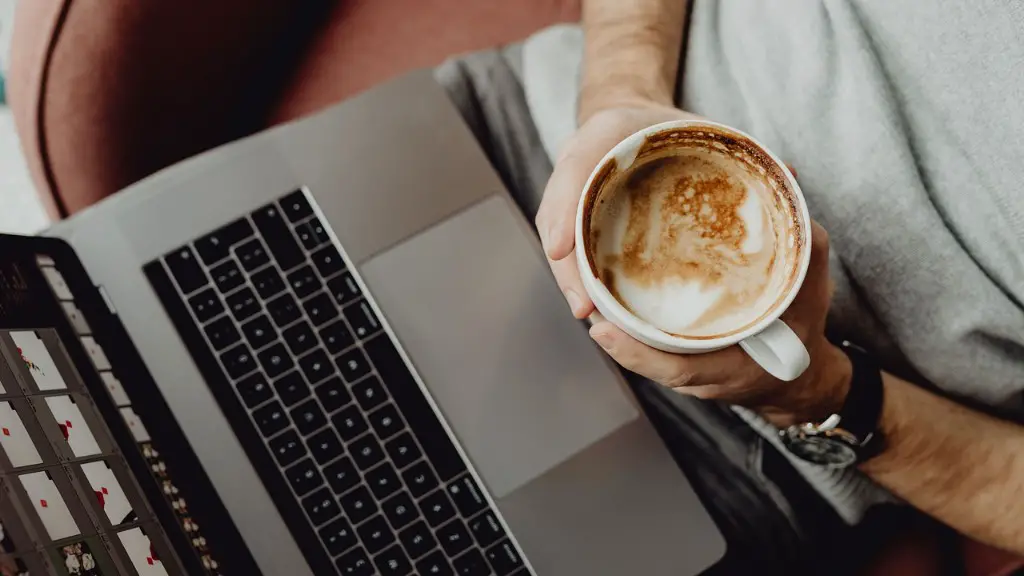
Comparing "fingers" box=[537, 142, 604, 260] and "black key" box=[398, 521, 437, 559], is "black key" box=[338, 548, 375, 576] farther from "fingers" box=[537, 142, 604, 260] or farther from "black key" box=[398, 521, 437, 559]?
"fingers" box=[537, 142, 604, 260]

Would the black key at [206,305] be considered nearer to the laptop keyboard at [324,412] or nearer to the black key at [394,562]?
the laptop keyboard at [324,412]

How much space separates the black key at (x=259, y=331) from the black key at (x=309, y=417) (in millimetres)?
70

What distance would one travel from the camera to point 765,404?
69 cm

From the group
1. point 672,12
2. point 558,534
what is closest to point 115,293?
point 558,534

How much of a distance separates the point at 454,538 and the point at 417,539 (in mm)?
34

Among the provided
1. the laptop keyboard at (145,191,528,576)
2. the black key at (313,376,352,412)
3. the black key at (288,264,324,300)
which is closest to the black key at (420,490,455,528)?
the laptop keyboard at (145,191,528,576)

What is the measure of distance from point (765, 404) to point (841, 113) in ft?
0.88

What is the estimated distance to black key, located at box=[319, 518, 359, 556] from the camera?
0.68 metres

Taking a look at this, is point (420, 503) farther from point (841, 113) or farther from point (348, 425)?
point (841, 113)

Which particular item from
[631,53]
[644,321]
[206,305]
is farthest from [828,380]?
[206,305]

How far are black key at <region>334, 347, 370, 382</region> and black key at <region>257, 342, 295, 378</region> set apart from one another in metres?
0.05

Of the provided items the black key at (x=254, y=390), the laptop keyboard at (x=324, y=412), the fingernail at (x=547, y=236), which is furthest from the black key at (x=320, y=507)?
the fingernail at (x=547, y=236)

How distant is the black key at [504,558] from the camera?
70cm

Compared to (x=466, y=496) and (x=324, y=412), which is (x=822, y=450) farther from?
(x=324, y=412)
